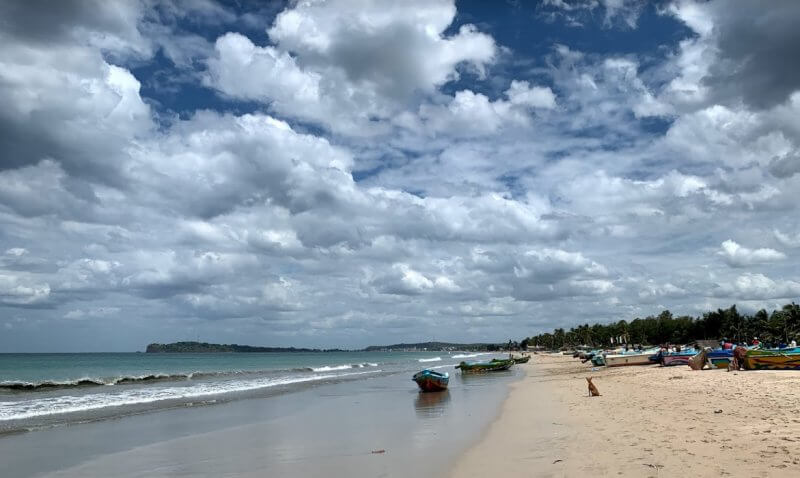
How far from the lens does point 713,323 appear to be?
353 feet

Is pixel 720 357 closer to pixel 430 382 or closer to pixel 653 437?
pixel 430 382

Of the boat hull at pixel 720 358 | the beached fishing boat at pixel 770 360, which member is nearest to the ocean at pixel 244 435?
the beached fishing boat at pixel 770 360

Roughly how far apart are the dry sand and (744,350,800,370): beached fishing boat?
28.4ft

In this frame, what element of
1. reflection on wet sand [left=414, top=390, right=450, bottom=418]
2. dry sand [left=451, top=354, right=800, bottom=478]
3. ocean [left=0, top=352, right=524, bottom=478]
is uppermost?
dry sand [left=451, top=354, right=800, bottom=478]

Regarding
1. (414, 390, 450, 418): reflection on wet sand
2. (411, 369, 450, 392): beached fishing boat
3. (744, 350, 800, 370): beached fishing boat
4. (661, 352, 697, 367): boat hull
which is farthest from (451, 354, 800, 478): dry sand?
(661, 352, 697, 367): boat hull

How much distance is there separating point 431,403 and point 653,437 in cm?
1455

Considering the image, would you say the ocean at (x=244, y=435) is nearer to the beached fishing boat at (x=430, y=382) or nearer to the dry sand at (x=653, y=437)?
the dry sand at (x=653, y=437)

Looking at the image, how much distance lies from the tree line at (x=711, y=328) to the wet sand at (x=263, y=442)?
7687 cm

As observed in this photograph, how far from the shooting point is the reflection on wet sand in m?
21.3

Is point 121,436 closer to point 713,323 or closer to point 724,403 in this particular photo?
point 724,403

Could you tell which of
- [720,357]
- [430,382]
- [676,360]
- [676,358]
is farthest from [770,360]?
[430,382]

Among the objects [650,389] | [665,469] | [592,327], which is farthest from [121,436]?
[592,327]

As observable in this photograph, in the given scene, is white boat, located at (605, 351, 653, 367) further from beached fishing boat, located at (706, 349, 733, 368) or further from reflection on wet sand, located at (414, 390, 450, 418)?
reflection on wet sand, located at (414, 390, 450, 418)

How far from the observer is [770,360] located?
94.0 ft
